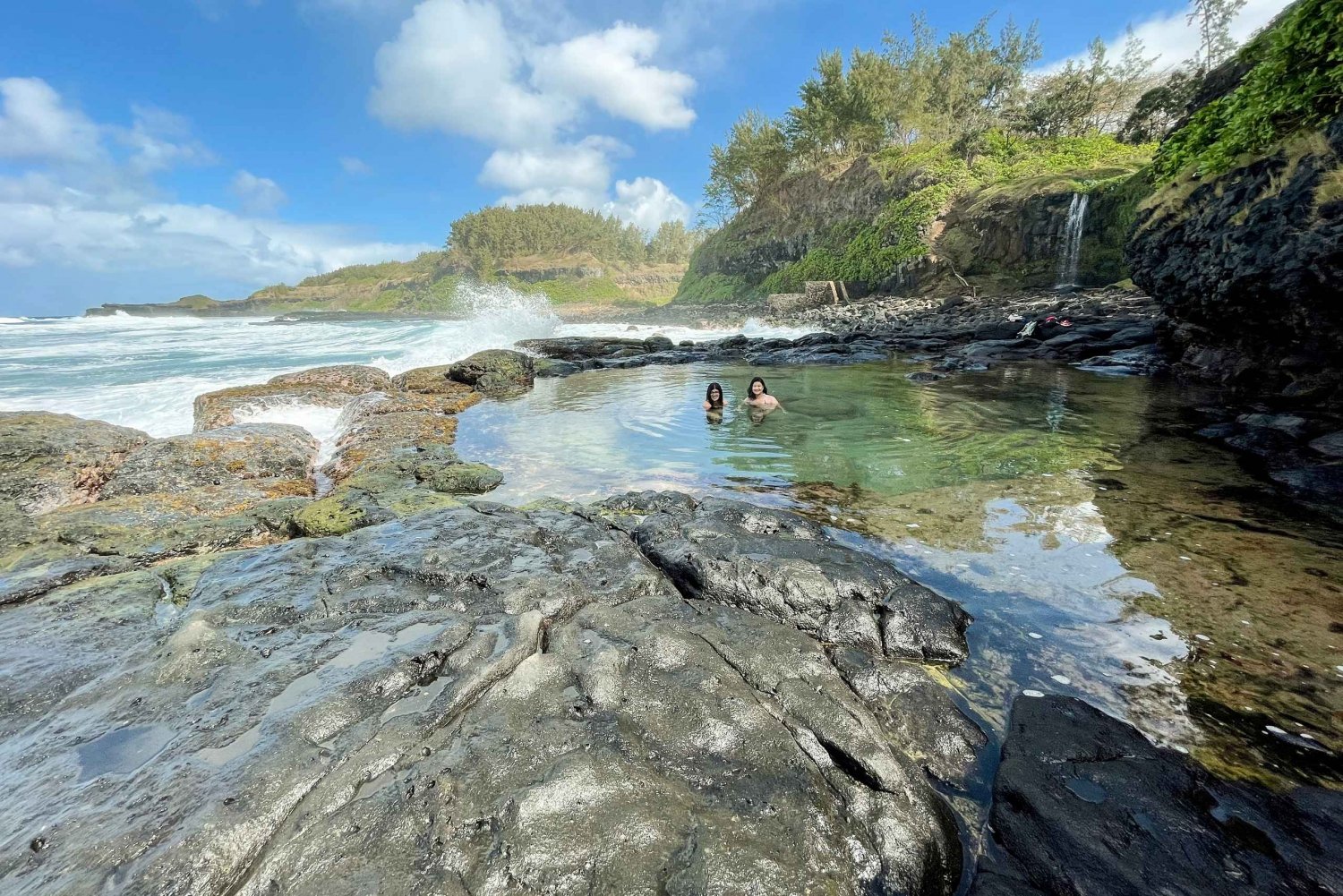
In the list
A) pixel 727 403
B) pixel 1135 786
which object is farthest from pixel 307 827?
pixel 727 403

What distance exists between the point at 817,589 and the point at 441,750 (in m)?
2.41

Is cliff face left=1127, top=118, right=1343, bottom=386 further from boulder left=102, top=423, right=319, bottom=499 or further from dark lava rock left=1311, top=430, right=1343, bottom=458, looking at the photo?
boulder left=102, top=423, right=319, bottom=499

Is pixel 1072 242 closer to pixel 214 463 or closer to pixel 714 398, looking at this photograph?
pixel 714 398

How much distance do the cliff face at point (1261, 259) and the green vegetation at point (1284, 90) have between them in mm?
384

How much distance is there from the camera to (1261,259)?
7.52m

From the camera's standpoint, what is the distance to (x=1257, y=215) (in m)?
7.65

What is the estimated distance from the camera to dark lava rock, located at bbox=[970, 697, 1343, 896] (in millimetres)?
1754

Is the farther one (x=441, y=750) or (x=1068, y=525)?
(x=1068, y=525)

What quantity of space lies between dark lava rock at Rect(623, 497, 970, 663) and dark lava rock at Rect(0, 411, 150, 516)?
6675mm

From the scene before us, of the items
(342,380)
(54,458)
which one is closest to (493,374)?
(342,380)

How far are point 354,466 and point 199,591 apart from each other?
434cm

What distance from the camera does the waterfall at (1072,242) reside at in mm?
24531

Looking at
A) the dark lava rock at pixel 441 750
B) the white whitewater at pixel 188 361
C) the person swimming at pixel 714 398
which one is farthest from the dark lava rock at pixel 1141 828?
the white whitewater at pixel 188 361

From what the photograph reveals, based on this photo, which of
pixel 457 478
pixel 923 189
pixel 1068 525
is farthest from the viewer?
pixel 923 189
